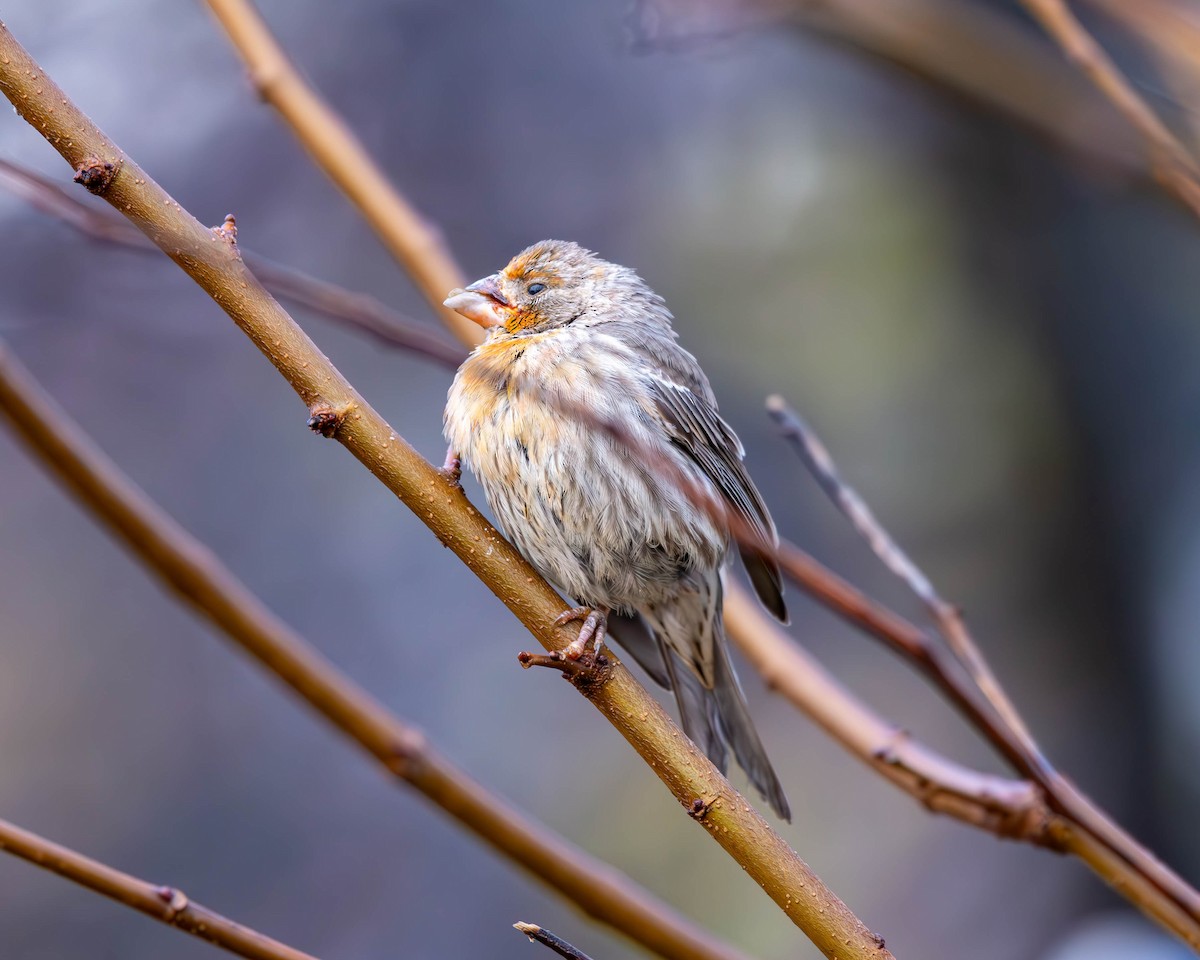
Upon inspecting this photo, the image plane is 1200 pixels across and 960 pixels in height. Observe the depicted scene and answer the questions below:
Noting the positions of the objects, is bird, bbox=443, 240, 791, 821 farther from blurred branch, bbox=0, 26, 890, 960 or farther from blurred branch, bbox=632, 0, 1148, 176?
blurred branch, bbox=632, 0, 1148, 176

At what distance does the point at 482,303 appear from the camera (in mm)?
3377

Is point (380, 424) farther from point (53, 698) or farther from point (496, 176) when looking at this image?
point (496, 176)

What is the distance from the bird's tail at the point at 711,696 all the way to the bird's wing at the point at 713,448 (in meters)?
0.25

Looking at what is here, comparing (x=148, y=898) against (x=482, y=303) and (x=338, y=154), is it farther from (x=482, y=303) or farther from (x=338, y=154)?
(x=482, y=303)

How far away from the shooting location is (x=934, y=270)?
24.0ft

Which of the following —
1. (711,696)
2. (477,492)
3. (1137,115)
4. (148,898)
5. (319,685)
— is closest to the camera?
(148,898)

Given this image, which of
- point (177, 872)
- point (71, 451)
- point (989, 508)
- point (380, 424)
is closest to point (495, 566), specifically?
point (380, 424)

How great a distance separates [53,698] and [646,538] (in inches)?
158

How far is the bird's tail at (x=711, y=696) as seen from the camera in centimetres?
327

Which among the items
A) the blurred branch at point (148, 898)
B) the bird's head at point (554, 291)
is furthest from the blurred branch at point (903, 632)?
the blurred branch at point (148, 898)

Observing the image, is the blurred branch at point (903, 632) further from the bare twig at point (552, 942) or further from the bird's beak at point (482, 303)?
the bare twig at point (552, 942)

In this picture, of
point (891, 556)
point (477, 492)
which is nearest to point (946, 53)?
point (891, 556)

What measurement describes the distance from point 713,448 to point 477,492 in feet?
5.09

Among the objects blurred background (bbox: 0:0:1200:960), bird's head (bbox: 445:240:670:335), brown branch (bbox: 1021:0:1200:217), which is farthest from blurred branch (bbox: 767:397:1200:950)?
blurred background (bbox: 0:0:1200:960)
